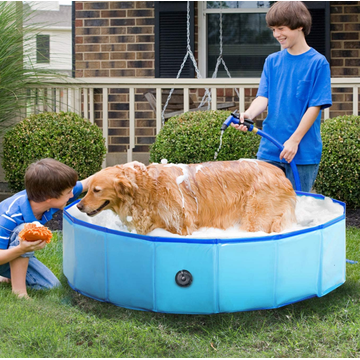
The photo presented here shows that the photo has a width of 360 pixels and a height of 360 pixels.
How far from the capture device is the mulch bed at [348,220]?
536 cm

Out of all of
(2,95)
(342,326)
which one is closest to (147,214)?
(342,326)

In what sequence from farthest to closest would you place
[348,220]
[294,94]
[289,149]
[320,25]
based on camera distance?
[320,25], [348,220], [294,94], [289,149]

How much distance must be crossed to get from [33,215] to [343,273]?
2074 mm

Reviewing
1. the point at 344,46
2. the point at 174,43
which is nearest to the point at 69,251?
the point at 174,43

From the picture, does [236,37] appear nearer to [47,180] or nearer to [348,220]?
[348,220]

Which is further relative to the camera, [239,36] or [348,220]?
[239,36]

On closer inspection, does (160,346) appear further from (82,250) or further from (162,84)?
(162,84)

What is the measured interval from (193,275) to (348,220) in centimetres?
327

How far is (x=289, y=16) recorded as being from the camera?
333 cm

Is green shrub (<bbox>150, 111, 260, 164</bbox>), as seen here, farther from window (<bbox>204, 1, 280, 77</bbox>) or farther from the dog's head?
window (<bbox>204, 1, 280, 77</bbox>)

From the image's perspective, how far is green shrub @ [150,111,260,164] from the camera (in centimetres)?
560

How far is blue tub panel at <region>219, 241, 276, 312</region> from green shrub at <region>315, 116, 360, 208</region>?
3.06m

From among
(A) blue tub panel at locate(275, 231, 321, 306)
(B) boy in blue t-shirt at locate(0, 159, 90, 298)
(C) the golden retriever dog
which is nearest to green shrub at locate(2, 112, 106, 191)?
(B) boy in blue t-shirt at locate(0, 159, 90, 298)

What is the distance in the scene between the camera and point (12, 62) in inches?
230
